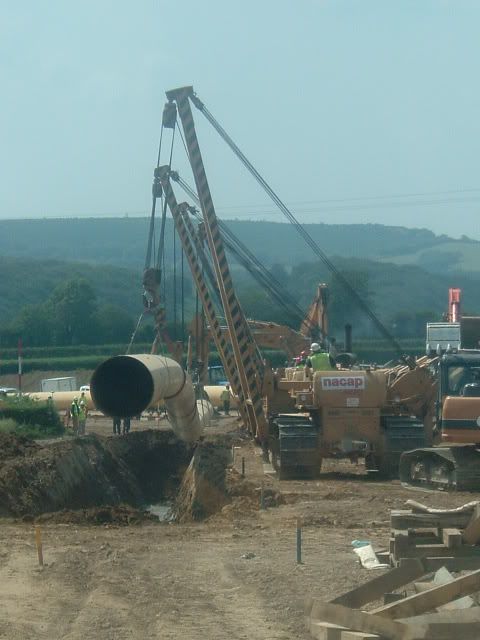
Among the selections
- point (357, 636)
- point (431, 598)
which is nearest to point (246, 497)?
point (431, 598)

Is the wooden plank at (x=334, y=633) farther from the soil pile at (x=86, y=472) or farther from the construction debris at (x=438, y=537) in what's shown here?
the soil pile at (x=86, y=472)

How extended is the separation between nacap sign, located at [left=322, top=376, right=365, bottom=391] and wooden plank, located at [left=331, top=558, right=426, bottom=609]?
12.3 metres

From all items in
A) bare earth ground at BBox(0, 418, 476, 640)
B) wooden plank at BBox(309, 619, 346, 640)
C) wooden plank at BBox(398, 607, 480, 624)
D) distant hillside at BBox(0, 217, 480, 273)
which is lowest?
bare earth ground at BBox(0, 418, 476, 640)

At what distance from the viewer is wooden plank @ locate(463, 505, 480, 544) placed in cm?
1031

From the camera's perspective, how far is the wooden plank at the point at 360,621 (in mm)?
7297

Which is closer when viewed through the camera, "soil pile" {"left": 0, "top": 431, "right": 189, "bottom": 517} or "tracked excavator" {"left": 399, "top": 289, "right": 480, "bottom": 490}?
"tracked excavator" {"left": 399, "top": 289, "right": 480, "bottom": 490}

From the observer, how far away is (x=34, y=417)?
3809cm

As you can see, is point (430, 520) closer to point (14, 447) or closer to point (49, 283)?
point (14, 447)

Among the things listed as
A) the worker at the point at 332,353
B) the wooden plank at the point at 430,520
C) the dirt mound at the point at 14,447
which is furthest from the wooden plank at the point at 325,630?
the worker at the point at 332,353

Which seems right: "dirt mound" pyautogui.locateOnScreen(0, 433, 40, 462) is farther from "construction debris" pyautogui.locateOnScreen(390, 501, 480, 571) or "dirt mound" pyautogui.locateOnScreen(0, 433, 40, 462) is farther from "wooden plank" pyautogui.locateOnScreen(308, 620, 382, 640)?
"wooden plank" pyautogui.locateOnScreen(308, 620, 382, 640)

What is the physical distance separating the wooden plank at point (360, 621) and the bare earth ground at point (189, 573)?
1.62 meters

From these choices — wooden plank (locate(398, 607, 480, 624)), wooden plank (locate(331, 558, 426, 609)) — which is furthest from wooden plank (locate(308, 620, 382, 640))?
wooden plank (locate(331, 558, 426, 609))

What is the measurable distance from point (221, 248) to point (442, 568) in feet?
57.2

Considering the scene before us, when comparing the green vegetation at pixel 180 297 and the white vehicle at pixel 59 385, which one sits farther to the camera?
the white vehicle at pixel 59 385
